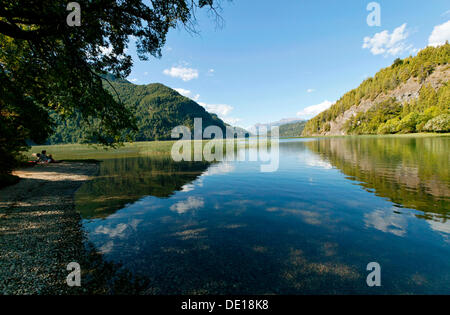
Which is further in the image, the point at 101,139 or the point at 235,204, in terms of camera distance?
the point at 235,204

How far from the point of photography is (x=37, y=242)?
26.2ft

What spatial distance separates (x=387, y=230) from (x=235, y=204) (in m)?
8.50

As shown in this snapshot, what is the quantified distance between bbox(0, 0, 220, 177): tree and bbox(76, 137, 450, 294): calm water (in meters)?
6.31

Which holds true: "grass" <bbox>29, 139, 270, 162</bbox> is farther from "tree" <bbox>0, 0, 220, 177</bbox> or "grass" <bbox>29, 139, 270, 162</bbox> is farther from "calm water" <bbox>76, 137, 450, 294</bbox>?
"calm water" <bbox>76, 137, 450, 294</bbox>

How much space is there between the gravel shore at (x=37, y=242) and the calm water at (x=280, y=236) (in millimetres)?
999

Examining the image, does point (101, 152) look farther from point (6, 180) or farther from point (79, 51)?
point (79, 51)

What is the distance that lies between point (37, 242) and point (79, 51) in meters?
11.2

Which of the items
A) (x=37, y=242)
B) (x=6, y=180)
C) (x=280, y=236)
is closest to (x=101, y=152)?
(x=6, y=180)

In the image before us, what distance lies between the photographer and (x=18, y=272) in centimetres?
601

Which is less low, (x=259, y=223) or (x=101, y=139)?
(x=101, y=139)

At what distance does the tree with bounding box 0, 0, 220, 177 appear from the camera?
8.99 metres

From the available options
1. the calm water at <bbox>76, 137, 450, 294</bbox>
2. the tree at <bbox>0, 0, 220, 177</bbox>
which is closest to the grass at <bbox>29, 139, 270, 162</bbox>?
the tree at <bbox>0, 0, 220, 177</bbox>
